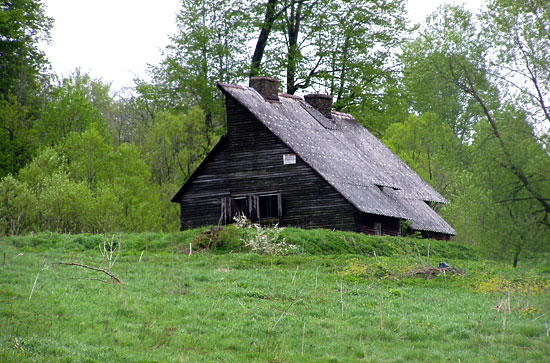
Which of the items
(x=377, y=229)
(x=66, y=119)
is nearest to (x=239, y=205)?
(x=377, y=229)

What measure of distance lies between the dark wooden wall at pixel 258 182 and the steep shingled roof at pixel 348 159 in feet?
1.82

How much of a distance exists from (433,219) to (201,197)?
45.1 feet

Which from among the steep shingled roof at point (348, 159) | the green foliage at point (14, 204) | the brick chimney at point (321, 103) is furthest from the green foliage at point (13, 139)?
the brick chimney at point (321, 103)

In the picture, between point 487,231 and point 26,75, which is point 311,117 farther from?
point 26,75

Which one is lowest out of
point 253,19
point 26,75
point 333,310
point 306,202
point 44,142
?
point 333,310

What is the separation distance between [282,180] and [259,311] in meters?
18.2

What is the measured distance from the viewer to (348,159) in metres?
38.7

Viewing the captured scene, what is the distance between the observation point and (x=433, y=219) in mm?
42312

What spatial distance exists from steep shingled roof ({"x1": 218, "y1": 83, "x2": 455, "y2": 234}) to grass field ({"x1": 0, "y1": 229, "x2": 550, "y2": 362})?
8.73m

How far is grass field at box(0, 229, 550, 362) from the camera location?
14.1 m

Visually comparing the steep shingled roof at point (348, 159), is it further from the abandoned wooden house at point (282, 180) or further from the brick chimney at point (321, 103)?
the brick chimney at point (321, 103)

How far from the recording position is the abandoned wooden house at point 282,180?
34.5 m

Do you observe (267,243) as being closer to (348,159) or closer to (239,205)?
(239,205)

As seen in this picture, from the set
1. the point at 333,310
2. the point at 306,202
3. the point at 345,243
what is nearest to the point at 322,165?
the point at 306,202
